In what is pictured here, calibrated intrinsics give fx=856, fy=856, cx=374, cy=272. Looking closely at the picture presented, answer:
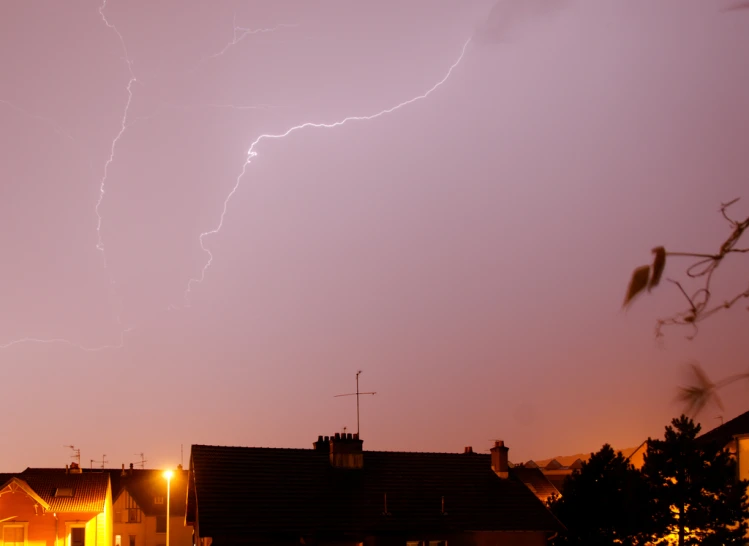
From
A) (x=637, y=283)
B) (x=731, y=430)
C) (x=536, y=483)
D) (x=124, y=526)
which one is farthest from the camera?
(x=536, y=483)

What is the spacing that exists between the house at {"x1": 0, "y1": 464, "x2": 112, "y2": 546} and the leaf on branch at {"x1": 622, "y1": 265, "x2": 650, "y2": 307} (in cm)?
5182

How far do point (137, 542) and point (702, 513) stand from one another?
145 ft

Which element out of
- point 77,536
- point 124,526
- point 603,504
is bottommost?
point 77,536

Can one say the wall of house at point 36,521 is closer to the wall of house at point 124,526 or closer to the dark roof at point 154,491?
A: the wall of house at point 124,526

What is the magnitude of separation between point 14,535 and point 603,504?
32.6 m

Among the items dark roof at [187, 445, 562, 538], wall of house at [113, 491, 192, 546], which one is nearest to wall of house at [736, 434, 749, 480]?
dark roof at [187, 445, 562, 538]

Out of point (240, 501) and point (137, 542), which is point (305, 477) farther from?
point (137, 542)

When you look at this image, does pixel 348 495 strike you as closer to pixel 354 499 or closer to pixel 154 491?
pixel 354 499

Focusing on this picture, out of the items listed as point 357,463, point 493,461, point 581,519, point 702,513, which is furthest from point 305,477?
point 702,513

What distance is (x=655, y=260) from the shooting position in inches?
89.5

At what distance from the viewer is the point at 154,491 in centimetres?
6581

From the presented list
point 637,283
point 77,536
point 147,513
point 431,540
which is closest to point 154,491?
point 147,513

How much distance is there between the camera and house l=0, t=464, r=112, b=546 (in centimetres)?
4809

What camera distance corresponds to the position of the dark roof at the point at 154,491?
63812mm
